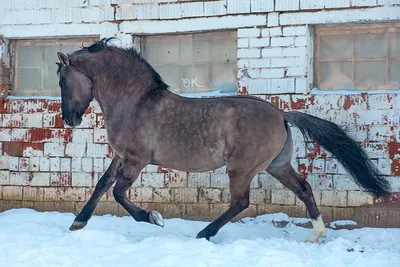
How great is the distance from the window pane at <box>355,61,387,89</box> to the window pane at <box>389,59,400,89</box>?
0.27 ft

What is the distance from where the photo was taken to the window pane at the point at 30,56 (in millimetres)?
8941

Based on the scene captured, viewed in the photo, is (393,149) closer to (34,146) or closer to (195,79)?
(195,79)

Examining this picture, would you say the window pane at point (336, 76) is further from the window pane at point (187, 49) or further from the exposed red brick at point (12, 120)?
the exposed red brick at point (12, 120)

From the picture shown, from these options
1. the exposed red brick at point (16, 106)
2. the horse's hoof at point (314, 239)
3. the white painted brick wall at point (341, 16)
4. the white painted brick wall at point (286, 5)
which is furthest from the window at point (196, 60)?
the horse's hoof at point (314, 239)

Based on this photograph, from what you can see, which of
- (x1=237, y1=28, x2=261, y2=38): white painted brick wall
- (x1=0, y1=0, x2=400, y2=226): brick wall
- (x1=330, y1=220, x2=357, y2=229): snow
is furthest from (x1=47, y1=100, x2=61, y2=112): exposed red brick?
(x1=330, y1=220, x2=357, y2=229): snow

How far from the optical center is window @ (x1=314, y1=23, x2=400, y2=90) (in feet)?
24.6

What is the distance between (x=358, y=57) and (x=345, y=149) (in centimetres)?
166

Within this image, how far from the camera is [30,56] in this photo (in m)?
8.98

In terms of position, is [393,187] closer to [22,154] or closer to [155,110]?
[155,110]

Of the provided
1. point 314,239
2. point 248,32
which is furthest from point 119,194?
point 248,32

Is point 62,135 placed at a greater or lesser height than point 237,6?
lesser

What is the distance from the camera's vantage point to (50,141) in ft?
28.2

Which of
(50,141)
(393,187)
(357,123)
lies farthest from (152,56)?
(393,187)

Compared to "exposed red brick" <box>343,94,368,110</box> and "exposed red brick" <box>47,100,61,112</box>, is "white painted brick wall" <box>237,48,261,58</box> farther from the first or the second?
"exposed red brick" <box>47,100,61,112</box>
